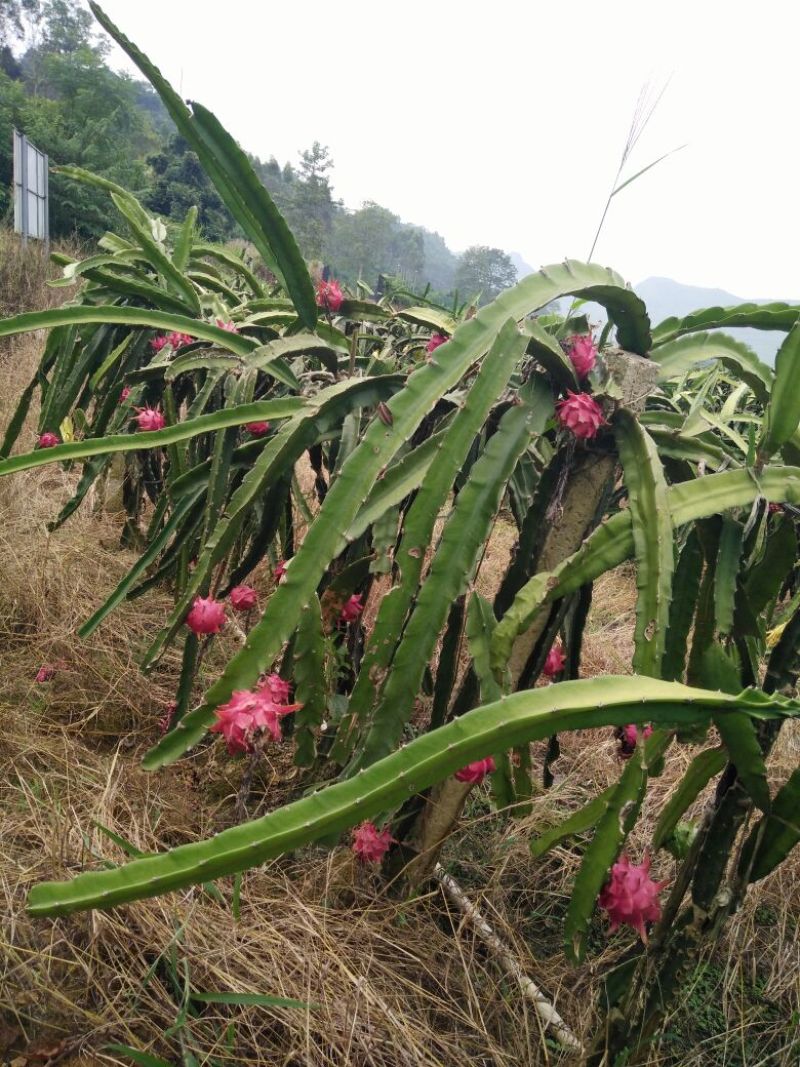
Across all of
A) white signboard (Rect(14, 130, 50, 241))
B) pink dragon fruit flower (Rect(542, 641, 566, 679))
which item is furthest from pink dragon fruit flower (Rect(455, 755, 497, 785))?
white signboard (Rect(14, 130, 50, 241))

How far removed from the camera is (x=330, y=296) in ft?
5.03

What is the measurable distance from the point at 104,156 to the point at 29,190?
A: 13.8 metres

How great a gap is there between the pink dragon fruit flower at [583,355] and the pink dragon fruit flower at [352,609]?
0.53 meters

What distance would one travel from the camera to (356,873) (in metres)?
1.29

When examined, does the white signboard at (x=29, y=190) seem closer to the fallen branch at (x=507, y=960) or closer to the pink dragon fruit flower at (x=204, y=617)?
the pink dragon fruit flower at (x=204, y=617)

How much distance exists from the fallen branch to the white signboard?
28.6ft

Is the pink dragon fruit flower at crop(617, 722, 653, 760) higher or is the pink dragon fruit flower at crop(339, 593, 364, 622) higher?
the pink dragon fruit flower at crop(339, 593, 364, 622)

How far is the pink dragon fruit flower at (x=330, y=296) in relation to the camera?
4.94 ft

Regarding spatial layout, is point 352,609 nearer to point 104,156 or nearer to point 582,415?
point 582,415

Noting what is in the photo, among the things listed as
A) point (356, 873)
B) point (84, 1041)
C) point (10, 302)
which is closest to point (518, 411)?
point (356, 873)

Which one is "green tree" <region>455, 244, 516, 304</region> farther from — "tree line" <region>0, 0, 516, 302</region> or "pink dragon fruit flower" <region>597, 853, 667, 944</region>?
"pink dragon fruit flower" <region>597, 853, 667, 944</region>

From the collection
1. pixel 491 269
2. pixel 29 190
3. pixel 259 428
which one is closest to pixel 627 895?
pixel 259 428

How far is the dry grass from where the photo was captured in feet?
3.24

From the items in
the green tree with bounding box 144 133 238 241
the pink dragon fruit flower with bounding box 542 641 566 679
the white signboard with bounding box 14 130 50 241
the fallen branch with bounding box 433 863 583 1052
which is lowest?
the fallen branch with bounding box 433 863 583 1052
